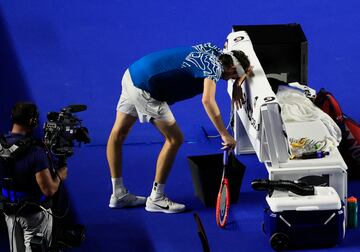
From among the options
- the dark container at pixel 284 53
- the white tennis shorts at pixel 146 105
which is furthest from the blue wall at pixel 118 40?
the white tennis shorts at pixel 146 105

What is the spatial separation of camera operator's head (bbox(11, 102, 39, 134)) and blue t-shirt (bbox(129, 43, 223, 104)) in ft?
4.90

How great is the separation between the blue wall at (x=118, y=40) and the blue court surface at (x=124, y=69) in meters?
0.01

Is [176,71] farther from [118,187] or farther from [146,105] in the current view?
[118,187]

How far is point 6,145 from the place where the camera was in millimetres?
6340

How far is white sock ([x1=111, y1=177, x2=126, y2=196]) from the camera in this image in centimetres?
804

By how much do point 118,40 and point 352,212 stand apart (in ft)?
13.3

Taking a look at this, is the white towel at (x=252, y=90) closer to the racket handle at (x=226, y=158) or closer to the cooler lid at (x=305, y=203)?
the racket handle at (x=226, y=158)

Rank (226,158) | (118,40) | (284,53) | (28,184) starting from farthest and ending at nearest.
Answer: (118,40)
(284,53)
(226,158)
(28,184)

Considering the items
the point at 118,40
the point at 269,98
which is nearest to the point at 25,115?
the point at 269,98

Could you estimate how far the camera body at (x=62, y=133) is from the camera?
6586mm

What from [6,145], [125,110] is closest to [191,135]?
[125,110]

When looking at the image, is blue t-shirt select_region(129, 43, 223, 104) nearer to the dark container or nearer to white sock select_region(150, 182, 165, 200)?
white sock select_region(150, 182, 165, 200)

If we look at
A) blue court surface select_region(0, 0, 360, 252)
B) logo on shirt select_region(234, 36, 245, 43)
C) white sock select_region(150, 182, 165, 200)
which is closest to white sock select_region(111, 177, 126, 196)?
blue court surface select_region(0, 0, 360, 252)

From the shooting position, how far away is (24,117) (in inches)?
250
